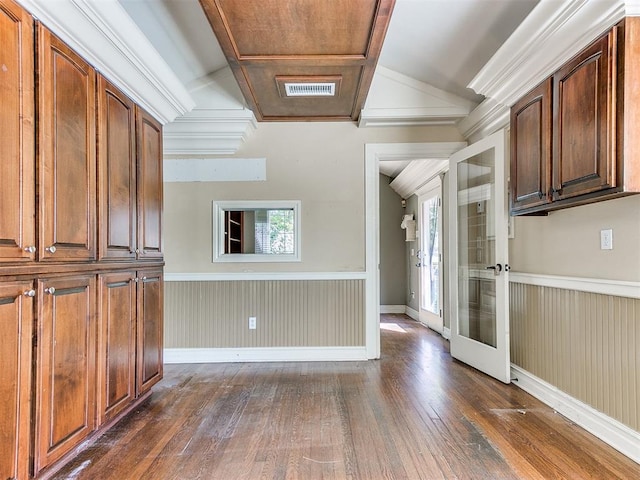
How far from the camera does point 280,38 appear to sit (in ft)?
7.59

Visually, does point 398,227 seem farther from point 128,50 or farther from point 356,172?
point 128,50

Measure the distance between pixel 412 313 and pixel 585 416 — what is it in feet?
13.0

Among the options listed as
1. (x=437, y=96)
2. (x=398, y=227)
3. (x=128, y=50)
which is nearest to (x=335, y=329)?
(x=437, y=96)

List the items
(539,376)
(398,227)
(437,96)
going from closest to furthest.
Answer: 1. (539,376)
2. (437,96)
3. (398,227)

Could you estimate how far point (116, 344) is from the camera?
2.19 meters

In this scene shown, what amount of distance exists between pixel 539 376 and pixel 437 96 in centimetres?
252

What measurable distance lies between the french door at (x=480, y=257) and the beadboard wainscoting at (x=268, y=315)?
3.12 ft

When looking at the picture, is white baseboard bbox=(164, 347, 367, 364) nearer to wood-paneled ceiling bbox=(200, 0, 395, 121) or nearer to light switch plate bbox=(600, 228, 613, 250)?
light switch plate bbox=(600, 228, 613, 250)

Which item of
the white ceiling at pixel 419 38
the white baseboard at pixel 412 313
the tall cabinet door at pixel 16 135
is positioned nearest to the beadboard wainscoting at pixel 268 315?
the white ceiling at pixel 419 38

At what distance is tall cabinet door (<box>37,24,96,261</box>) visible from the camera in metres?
1.63

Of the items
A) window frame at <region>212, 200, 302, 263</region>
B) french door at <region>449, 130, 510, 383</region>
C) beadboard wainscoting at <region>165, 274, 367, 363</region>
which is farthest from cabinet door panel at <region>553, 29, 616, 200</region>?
window frame at <region>212, 200, 302, 263</region>

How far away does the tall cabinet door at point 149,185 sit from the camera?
2502 mm

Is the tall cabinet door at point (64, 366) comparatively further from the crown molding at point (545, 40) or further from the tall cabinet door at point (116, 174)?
the crown molding at point (545, 40)

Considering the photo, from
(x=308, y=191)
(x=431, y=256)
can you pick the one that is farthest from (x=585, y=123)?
(x=431, y=256)
